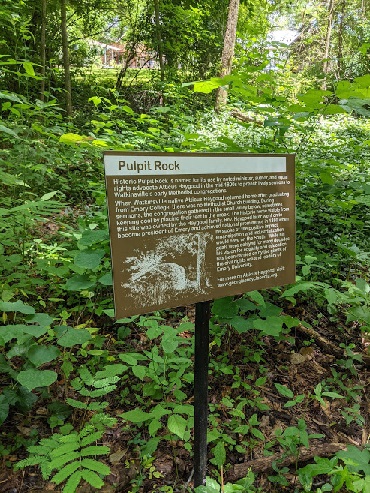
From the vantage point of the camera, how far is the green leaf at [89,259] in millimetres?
1983

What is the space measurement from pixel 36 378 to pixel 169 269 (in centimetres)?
88

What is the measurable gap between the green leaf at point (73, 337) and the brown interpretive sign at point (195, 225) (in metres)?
0.51

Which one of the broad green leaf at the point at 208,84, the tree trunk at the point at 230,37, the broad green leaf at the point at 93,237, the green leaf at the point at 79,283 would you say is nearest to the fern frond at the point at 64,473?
the green leaf at the point at 79,283

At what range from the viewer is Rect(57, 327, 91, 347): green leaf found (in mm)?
1827

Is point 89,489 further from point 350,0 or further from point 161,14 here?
point 350,0

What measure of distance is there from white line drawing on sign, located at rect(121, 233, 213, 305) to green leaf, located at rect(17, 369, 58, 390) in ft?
2.26

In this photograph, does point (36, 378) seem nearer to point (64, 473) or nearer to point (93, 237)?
point (64, 473)

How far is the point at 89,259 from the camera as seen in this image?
2039 mm

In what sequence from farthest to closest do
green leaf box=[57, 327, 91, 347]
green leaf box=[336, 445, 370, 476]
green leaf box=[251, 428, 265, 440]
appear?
green leaf box=[251, 428, 265, 440], green leaf box=[57, 327, 91, 347], green leaf box=[336, 445, 370, 476]

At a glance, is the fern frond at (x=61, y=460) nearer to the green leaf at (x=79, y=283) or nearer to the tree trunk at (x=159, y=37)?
the green leaf at (x=79, y=283)

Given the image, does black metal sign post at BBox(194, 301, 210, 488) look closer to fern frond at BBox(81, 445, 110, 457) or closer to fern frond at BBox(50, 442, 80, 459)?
fern frond at BBox(81, 445, 110, 457)

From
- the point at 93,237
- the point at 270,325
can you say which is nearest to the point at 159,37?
the point at 93,237

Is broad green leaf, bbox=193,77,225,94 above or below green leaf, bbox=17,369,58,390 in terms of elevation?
above

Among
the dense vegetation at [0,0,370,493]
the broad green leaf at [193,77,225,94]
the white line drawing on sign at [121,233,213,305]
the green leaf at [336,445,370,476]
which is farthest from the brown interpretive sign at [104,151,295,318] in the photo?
the broad green leaf at [193,77,225,94]
